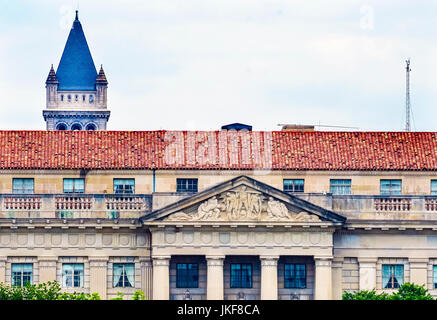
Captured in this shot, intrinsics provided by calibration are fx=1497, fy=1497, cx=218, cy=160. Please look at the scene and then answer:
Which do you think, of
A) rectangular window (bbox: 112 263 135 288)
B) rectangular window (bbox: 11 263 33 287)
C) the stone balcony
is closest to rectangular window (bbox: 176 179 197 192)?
the stone balcony

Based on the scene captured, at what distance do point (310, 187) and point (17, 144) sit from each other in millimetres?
18632

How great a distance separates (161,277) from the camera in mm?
86438

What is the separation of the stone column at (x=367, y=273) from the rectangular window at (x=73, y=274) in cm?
1642

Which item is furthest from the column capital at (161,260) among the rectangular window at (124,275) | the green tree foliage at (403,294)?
the green tree foliage at (403,294)

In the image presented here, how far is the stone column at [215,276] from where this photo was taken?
86.2 metres

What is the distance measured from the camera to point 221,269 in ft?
285

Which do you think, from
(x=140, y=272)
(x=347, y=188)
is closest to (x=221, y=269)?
(x=140, y=272)

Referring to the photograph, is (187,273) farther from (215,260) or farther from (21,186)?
(21,186)

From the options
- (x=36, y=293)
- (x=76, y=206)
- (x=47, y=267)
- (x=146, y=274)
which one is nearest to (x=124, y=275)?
(x=146, y=274)

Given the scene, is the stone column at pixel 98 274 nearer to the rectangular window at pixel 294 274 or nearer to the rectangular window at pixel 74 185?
the rectangular window at pixel 74 185

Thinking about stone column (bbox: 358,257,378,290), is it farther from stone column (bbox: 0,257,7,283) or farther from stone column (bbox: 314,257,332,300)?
stone column (bbox: 0,257,7,283)
